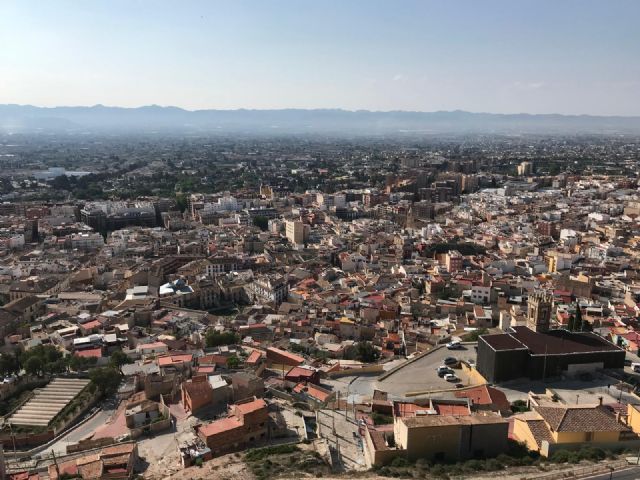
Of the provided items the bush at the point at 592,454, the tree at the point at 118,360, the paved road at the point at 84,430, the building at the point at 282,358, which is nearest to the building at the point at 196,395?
the paved road at the point at 84,430

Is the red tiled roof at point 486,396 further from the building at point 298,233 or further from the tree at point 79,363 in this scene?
the building at point 298,233

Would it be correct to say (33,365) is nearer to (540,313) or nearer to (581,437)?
(581,437)

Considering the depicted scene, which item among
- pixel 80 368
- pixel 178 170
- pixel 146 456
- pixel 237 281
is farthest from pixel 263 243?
pixel 178 170

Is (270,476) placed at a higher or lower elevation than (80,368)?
higher

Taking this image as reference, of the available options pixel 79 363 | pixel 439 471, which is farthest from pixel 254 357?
pixel 439 471

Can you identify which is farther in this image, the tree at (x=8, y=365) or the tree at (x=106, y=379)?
the tree at (x=8, y=365)

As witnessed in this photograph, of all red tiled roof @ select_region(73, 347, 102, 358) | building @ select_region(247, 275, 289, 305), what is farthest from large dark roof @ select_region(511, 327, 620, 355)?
red tiled roof @ select_region(73, 347, 102, 358)

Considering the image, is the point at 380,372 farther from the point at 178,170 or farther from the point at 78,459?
the point at 178,170
